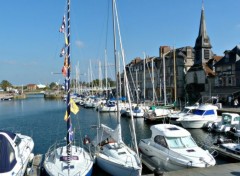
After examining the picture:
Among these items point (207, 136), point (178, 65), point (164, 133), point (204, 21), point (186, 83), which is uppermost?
point (204, 21)

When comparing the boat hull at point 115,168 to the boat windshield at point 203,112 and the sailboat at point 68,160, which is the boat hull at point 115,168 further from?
the boat windshield at point 203,112

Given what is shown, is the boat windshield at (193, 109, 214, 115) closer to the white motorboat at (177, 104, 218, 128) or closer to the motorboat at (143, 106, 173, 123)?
the white motorboat at (177, 104, 218, 128)

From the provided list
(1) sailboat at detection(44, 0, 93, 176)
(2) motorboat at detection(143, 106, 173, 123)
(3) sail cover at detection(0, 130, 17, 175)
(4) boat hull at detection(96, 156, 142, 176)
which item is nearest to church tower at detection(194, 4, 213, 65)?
(2) motorboat at detection(143, 106, 173, 123)

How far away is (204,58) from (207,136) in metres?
41.4

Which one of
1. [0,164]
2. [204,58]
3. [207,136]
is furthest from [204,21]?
[0,164]

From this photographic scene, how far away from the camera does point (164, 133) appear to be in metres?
20.0

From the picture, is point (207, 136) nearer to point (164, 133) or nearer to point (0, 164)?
point (164, 133)

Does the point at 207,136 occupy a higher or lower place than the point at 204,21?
lower

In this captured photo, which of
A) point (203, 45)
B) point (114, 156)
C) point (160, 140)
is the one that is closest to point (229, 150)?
point (160, 140)

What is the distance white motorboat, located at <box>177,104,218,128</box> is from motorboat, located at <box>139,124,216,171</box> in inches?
637

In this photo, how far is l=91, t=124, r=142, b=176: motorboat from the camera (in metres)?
16.0

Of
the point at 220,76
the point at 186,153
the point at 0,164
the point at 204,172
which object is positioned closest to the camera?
the point at 0,164

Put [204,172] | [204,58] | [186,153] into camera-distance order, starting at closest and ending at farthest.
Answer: [204,172]
[186,153]
[204,58]

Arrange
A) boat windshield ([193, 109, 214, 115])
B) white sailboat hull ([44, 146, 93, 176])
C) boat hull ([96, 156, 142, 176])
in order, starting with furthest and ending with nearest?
boat windshield ([193, 109, 214, 115])
boat hull ([96, 156, 142, 176])
white sailboat hull ([44, 146, 93, 176])
